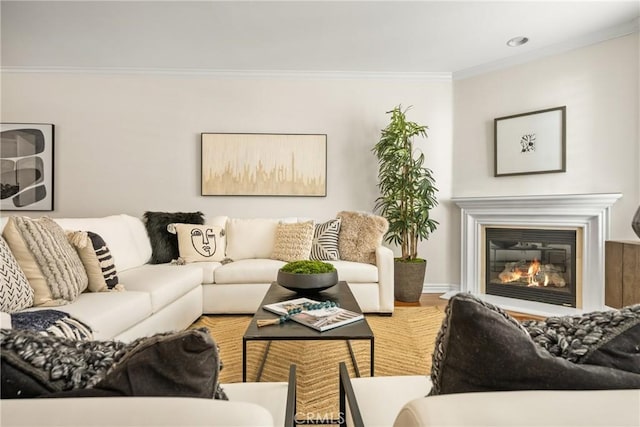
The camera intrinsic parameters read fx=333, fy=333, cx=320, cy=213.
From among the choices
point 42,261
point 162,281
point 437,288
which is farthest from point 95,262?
point 437,288

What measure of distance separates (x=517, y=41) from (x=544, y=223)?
5.87 feet

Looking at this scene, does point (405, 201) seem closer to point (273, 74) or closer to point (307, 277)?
point (307, 277)

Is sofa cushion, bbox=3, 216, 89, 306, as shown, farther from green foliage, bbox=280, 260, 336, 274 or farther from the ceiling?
the ceiling

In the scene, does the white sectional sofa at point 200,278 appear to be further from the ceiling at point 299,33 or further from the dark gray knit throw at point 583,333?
the dark gray knit throw at point 583,333

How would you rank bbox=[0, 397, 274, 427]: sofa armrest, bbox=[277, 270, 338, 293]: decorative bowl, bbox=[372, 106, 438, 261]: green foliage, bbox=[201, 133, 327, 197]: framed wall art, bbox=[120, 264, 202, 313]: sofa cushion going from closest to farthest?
bbox=[0, 397, 274, 427]: sofa armrest < bbox=[277, 270, 338, 293]: decorative bowl < bbox=[120, 264, 202, 313]: sofa cushion < bbox=[372, 106, 438, 261]: green foliage < bbox=[201, 133, 327, 197]: framed wall art

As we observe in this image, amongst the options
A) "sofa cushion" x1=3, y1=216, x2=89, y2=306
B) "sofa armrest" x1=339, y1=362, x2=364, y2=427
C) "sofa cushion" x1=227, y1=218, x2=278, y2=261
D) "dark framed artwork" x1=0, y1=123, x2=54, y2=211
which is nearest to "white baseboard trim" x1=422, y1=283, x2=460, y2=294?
"sofa cushion" x1=227, y1=218, x2=278, y2=261

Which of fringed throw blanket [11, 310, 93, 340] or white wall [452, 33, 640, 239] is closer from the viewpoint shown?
fringed throw blanket [11, 310, 93, 340]

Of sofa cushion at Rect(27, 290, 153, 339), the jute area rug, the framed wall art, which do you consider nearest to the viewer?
sofa cushion at Rect(27, 290, 153, 339)

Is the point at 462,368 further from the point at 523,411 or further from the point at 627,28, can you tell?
the point at 627,28

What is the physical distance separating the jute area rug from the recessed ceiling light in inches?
107

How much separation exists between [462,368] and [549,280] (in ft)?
11.7

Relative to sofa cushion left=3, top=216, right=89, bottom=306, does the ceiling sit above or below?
above

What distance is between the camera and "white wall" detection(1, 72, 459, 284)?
12.5 feet

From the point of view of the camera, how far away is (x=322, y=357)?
2.12 m
